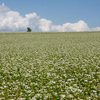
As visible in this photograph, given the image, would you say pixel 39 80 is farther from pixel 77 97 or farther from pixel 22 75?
pixel 77 97

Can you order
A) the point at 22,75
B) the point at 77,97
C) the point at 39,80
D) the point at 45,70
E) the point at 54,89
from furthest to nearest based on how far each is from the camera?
the point at 45,70 → the point at 22,75 → the point at 39,80 → the point at 54,89 → the point at 77,97

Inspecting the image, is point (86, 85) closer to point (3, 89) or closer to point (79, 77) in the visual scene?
point (79, 77)

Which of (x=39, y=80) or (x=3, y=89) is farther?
(x=39, y=80)

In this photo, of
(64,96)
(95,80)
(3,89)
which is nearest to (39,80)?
(3,89)

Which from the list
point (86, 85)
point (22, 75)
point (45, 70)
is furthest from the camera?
point (45, 70)

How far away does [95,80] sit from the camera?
7918 mm

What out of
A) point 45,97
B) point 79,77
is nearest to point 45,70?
point 79,77

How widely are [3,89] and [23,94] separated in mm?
1476

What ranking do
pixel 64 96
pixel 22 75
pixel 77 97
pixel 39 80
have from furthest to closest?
pixel 22 75, pixel 39 80, pixel 77 97, pixel 64 96

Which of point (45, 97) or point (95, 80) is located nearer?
point (45, 97)

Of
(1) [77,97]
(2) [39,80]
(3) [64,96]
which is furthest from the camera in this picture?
(2) [39,80]

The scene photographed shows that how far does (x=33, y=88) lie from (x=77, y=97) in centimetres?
244

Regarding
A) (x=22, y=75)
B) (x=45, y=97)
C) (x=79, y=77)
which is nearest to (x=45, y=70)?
(x=22, y=75)

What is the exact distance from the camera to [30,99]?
585 centimetres
